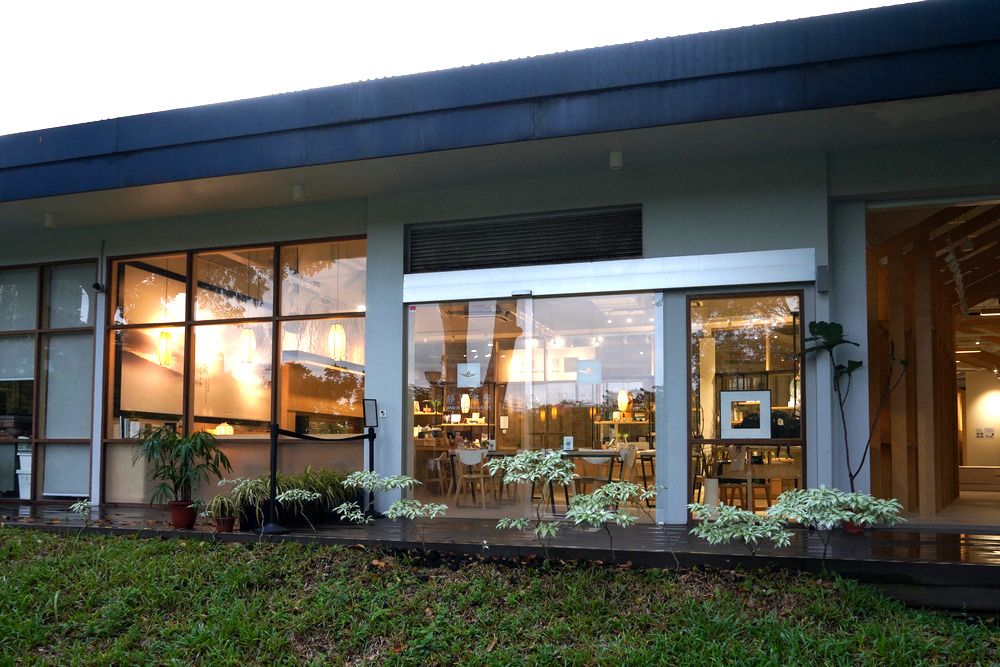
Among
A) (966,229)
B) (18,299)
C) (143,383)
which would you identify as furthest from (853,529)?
(18,299)

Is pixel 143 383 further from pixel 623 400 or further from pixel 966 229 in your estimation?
pixel 966 229

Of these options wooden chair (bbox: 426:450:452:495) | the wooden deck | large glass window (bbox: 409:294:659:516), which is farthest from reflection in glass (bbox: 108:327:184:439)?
wooden chair (bbox: 426:450:452:495)

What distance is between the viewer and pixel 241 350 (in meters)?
9.56

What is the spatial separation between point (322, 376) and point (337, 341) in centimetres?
42

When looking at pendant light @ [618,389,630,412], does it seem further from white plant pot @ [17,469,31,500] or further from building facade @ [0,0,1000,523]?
white plant pot @ [17,469,31,500]

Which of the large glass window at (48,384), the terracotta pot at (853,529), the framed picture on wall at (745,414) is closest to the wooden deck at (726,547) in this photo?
the terracotta pot at (853,529)

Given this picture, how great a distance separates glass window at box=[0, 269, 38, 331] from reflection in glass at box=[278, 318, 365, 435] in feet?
11.9

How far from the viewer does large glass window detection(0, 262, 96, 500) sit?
33.1ft

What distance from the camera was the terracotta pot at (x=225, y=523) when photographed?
23.3ft

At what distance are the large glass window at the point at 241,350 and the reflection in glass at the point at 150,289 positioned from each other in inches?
0.5

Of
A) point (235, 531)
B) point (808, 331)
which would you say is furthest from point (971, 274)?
point (235, 531)

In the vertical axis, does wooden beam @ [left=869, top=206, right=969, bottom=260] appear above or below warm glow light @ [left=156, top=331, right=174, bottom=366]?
above

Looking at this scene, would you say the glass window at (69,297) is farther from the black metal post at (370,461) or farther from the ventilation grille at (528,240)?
the ventilation grille at (528,240)

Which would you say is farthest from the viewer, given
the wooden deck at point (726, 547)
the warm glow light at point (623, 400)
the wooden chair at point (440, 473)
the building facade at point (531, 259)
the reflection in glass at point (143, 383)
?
the reflection in glass at point (143, 383)
